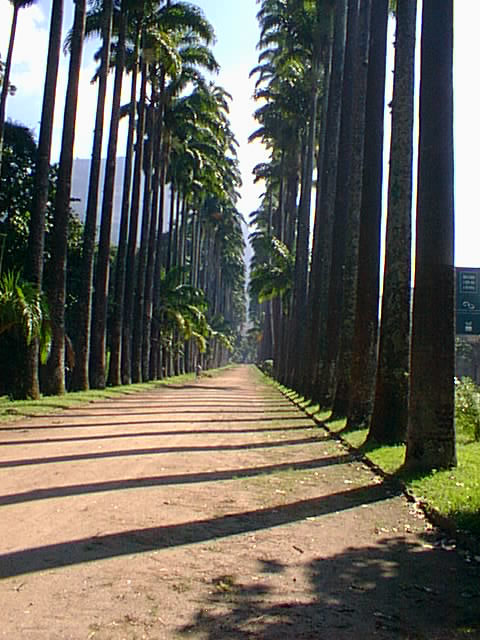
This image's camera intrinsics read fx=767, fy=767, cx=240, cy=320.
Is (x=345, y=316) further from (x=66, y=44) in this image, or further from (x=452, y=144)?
(x=66, y=44)

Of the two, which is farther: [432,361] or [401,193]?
[401,193]

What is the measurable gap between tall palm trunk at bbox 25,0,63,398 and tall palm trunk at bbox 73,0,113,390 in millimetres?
5094

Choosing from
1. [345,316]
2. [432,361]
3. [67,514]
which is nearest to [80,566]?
[67,514]

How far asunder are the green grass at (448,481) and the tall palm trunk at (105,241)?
667 inches

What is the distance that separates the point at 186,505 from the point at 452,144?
6141 millimetres

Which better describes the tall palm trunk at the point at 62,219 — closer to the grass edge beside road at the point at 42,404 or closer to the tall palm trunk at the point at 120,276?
the grass edge beside road at the point at 42,404

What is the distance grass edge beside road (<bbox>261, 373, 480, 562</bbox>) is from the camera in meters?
6.98

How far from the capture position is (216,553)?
242 inches

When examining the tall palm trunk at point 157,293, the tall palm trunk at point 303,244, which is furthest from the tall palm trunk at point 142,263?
the tall palm trunk at point 303,244

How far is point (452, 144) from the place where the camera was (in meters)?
10.6

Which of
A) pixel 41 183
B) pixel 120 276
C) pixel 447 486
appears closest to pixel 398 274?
pixel 447 486

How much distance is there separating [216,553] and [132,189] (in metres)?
29.7

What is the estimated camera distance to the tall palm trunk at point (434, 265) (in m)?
10.0

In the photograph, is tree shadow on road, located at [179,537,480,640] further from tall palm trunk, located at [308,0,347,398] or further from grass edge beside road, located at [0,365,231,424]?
tall palm trunk, located at [308,0,347,398]
